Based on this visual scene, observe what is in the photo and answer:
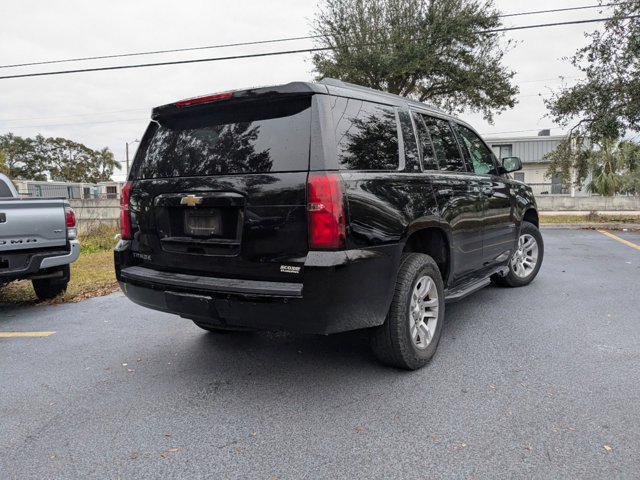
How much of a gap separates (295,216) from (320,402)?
1163 millimetres

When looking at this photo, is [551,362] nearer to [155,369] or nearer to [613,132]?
[155,369]

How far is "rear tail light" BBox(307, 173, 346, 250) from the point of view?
8.58 feet

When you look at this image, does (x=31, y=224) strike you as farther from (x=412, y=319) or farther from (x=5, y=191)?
(x=412, y=319)

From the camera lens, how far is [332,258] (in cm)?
262

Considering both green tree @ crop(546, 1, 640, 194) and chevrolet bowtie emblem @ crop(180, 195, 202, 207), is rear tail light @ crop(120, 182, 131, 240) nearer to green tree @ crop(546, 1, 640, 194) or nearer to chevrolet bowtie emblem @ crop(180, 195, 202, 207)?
chevrolet bowtie emblem @ crop(180, 195, 202, 207)

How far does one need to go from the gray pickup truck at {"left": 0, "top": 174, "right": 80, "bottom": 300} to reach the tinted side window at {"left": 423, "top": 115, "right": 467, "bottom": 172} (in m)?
4.02

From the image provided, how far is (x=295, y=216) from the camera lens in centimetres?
266

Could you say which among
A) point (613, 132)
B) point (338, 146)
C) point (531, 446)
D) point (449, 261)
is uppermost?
Answer: point (613, 132)

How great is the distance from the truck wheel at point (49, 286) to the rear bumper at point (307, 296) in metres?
3.22

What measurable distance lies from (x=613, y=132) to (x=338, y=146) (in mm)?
13799

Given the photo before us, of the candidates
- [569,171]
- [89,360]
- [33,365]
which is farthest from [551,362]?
[569,171]

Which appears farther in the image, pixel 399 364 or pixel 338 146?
pixel 399 364

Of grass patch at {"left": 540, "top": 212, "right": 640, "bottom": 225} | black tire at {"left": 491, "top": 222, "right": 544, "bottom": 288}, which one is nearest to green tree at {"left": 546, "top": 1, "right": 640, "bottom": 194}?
grass patch at {"left": 540, "top": 212, "right": 640, "bottom": 225}

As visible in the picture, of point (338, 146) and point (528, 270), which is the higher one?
point (338, 146)
